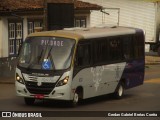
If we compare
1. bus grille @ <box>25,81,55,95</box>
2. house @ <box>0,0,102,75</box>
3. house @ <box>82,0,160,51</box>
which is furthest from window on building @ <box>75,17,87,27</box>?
bus grille @ <box>25,81,55,95</box>

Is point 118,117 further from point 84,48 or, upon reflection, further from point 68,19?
point 68,19

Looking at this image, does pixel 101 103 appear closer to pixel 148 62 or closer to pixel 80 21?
pixel 80 21

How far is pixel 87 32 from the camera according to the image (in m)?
22.5

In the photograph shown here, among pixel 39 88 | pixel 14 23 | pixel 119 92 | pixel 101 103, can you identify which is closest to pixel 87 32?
pixel 101 103

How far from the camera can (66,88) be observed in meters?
20.5

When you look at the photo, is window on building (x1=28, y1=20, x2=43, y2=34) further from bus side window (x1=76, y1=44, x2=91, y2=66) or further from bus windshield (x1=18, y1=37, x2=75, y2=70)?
bus windshield (x1=18, y1=37, x2=75, y2=70)

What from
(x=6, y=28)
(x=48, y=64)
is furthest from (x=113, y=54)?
(x=6, y=28)

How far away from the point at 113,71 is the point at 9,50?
10.9 meters

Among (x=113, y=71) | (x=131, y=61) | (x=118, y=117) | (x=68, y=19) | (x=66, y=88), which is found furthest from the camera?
(x=68, y=19)

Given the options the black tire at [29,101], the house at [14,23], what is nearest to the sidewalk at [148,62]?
the house at [14,23]

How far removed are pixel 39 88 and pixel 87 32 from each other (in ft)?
10.3

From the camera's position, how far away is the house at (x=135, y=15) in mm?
50812

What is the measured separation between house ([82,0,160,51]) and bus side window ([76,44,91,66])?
2810 centimetres

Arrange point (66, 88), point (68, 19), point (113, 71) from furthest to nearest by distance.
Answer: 1. point (68, 19)
2. point (113, 71)
3. point (66, 88)
